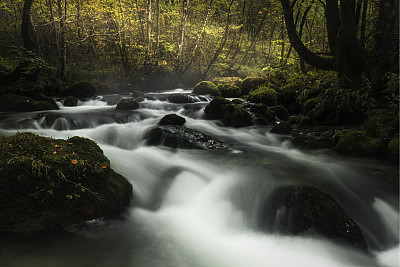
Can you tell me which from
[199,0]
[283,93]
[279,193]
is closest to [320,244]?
[279,193]

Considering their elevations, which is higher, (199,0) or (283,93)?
(199,0)

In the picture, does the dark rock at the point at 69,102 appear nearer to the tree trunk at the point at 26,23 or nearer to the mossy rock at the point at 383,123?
the tree trunk at the point at 26,23

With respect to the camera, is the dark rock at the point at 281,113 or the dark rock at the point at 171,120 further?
the dark rock at the point at 281,113

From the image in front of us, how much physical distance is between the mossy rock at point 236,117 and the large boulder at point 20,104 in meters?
7.00

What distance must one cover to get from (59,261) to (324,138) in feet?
20.9

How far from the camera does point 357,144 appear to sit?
226 inches

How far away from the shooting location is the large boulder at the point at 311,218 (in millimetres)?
3369

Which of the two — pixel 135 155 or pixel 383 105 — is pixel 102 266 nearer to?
pixel 135 155

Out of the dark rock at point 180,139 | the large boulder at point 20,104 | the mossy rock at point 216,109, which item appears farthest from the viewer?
the mossy rock at point 216,109

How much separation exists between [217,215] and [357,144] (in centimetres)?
387

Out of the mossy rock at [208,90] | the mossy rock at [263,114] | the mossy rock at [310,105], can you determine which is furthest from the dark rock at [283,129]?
the mossy rock at [208,90]

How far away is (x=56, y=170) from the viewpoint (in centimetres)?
320

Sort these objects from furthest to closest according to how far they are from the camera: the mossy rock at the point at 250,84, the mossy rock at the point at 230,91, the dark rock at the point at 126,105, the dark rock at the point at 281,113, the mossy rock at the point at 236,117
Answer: the mossy rock at the point at 230,91, the mossy rock at the point at 250,84, the dark rock at the point at 126,105, the dark rock at the point at 281,113, the mossy rock at the point at 236,117

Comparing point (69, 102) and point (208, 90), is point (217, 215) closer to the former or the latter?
point (69, 102)
